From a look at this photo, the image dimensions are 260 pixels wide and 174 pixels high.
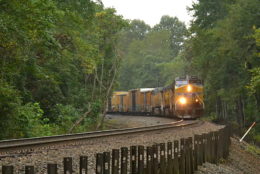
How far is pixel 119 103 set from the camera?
60344 mm

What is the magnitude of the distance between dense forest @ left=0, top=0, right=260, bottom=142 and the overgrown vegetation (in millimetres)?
36

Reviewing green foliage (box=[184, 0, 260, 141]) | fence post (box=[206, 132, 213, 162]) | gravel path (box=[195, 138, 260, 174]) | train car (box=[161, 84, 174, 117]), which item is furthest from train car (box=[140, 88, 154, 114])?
fence post (box=[206, 132, 213, 162])

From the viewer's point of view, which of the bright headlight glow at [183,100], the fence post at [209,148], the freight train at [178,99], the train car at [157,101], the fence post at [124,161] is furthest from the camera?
the train car at [157,101]

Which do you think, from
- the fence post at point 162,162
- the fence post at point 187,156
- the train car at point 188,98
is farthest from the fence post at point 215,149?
the train car at point 188,98

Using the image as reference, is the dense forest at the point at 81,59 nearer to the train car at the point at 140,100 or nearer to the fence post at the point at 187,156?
the train car at the point at 140,100

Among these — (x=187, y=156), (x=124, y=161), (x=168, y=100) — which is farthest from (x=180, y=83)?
(x=124, y=161)

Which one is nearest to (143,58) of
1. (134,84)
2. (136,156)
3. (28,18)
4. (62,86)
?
(134,84)

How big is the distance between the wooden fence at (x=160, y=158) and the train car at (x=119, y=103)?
4149cm

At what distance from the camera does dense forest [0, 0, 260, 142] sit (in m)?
15.3

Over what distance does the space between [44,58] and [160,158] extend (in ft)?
49.7

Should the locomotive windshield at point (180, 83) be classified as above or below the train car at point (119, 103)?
above

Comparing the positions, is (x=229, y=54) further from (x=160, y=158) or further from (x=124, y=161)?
(x=124, y=161)

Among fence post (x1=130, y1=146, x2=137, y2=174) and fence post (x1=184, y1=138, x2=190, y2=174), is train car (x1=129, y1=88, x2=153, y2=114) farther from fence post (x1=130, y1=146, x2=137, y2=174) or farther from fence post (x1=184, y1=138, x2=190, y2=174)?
fence post (x1=130, y1=146, x2=137, y2=174)

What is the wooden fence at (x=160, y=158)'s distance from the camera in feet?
21.6
